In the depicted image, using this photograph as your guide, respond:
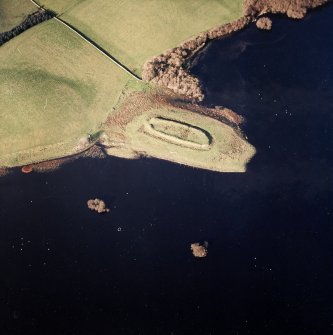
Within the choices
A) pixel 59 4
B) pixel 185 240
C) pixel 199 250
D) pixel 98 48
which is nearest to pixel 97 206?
pixel 185 240

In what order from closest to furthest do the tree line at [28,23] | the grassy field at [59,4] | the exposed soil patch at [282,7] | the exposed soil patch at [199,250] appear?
the exposed soil patch at [199,250] → the tree line at [28,23] → the exposed soil patch at [282,7] → the grassy field at [59,4]

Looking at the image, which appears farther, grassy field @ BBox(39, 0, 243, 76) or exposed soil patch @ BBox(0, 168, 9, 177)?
grassy field @ BBox(39, 0, 243, 76)

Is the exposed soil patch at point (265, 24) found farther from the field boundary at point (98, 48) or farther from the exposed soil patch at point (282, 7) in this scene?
the field boundary at point (98, 48)

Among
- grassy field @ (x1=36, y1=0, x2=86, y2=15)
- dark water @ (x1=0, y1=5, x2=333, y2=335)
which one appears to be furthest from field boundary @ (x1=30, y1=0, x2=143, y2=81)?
dark water @ (x1=0, y1=5, x2=333, y2=335)

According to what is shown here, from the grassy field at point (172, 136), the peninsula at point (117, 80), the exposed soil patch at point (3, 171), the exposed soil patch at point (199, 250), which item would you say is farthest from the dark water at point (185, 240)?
the peninsula at point (117, 80)

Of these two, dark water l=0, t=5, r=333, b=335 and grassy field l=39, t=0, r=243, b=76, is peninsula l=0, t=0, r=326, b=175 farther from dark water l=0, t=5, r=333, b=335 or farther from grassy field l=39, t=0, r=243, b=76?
dark water l=0, t=5, r=333, b=335

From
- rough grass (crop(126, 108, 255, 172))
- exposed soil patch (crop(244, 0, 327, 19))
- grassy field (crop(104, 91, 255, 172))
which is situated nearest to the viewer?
rough grass (crop(126, 108, 255, 172))
